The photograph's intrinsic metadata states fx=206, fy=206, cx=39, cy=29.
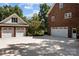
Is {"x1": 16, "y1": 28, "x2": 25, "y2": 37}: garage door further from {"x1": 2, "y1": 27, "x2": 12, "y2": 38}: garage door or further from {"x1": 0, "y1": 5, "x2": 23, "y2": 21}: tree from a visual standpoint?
{"x1": 0, "y1": 5, "x2": 23, "y2": 21}: tree

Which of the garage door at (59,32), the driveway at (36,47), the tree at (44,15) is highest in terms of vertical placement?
the tree at (44,15)

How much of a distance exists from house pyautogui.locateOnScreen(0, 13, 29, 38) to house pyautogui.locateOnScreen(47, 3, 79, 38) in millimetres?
1153

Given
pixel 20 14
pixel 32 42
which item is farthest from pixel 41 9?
A: pixel 32 42

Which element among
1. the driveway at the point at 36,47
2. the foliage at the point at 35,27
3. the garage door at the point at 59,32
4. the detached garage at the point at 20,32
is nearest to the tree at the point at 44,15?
the foliage at the point at 35,27

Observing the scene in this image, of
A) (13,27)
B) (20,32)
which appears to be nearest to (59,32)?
(20,32)

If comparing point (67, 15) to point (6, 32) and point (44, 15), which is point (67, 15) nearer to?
point (44, 15)

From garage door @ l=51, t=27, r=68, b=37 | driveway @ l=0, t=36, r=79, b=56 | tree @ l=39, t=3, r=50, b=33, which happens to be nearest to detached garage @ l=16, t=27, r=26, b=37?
driveway @ l=0, t=36, r=79, b=56

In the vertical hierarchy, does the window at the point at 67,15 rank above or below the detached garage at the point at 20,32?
above

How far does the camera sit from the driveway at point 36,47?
24.3ft

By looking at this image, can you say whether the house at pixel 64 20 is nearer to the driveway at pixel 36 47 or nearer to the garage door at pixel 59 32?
the garage door at pixel 59 32

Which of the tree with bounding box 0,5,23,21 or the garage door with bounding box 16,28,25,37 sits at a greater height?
the tree with bounding box 0,5,23,21

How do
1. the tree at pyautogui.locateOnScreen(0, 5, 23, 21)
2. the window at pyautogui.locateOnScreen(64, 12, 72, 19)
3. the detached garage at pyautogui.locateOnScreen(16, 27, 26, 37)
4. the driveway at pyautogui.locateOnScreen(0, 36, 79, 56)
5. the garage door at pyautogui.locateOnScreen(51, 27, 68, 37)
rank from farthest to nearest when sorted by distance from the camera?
the window at pyautogui.locateOnScreen(64, 12, 72, 19) → the garage door at pyautogui.locateOnScreen(51, 27, 68, 37) → the detached garage at pyautogui.locateOnScreen(16, 27, 26, 37) → the tree at pyautogui.locateOnScreen(0, 5, 23, 21) → the driveway at pyautogui.locateOnScreen(0, 36, 79, 56)

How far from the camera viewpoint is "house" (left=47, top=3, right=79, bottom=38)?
28.9ft

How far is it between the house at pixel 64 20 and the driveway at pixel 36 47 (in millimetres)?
720
